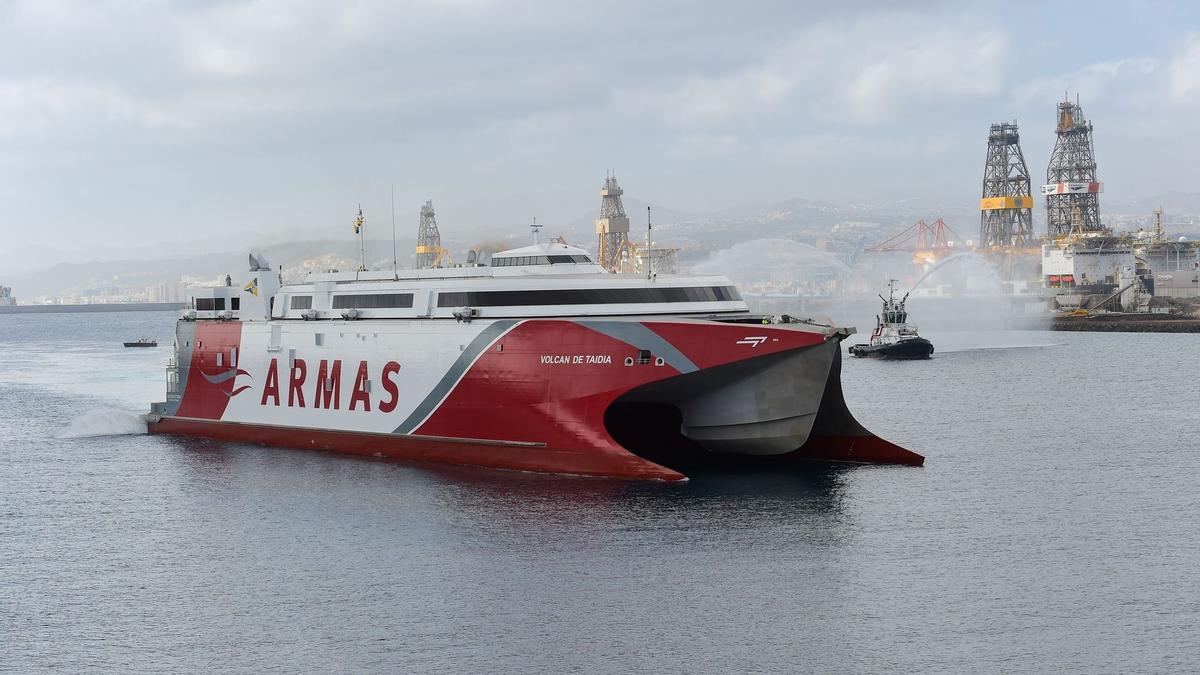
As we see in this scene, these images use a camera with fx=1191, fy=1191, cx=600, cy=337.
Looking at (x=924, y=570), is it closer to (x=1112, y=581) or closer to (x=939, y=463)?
(x=1112, y=581)

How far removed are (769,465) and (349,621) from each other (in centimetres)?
1634

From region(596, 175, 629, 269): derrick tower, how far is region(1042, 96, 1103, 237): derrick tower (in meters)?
64.2

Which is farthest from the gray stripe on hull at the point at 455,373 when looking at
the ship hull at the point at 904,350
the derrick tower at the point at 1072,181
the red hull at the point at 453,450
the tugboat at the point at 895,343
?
the derrick tower at the point at 1072,181

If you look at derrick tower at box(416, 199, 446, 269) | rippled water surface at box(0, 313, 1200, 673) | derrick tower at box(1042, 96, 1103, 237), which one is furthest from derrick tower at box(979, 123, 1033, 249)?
rippled water surface at box(0, 313, 1200, 673)

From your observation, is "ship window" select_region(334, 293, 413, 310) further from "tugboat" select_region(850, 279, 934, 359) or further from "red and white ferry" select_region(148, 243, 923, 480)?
"tugboat" select_region(850, 279, 934, 359)

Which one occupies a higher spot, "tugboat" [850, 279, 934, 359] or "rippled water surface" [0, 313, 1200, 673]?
"tugboat" [850, 279, 934, 359]

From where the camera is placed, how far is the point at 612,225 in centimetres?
15262

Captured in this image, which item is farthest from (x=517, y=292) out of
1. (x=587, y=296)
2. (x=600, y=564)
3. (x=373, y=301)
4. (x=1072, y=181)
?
(x=1072, y=181)

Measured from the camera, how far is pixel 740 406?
32.1 m

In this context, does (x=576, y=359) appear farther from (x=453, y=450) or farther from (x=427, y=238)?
(x=427, y=238)

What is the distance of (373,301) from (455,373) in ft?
17.2

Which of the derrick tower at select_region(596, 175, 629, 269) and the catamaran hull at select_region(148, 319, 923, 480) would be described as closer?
the catamaran hull at select_region(148, 319, 923, 480)

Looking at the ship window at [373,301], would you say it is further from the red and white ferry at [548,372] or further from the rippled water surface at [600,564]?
the rippled water surface at [600,564]

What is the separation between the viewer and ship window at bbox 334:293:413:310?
117 ft
